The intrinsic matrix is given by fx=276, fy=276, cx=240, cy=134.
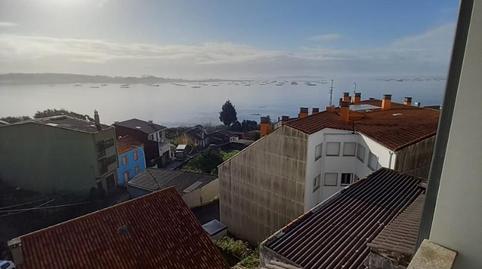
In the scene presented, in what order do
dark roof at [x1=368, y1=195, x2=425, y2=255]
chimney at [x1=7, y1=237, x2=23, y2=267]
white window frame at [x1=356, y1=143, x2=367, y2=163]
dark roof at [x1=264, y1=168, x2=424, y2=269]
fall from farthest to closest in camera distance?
white window frame at [x1=356, y1=143, x2=367, y2=163]
chimney at [x1=7, y1=237, x2=23, y2=267]
dark roof at [x1=264, y1=168, x2=424, y2=269]
dark roof at [x1=368, y1=195, x2=425, y2=255]

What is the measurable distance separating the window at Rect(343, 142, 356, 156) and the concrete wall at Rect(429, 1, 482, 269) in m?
13.3

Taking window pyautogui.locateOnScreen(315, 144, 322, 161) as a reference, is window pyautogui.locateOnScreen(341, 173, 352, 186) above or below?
below

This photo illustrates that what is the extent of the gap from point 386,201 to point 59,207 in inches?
965

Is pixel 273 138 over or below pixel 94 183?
over

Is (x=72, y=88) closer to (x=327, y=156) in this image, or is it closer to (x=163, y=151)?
(x=163, y=151)

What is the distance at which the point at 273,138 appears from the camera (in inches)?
575

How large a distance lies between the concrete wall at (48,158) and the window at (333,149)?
2000 cm

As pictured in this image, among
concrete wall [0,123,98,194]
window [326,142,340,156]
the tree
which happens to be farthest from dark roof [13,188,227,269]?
the tree

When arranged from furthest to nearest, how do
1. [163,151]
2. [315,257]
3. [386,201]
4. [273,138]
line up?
[163,151]
[273,138]
[386,201]
[315,257]

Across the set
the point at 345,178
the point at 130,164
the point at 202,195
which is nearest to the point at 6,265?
the point at 202,195

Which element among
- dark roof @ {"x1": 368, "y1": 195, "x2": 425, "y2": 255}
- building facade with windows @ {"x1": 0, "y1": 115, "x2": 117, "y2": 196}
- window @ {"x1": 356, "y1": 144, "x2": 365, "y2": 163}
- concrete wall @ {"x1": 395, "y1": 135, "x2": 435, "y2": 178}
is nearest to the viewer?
dark roof @ {"x1": 368, "y1": 195, "x2": 425, "y2": 255}

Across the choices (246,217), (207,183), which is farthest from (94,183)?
(246,217)

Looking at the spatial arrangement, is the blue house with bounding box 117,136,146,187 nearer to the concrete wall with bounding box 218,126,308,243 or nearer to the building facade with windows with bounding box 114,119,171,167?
the building facade with windows with bounding box 114,119,171,167

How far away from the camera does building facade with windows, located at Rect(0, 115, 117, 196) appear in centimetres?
2423
